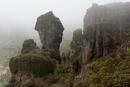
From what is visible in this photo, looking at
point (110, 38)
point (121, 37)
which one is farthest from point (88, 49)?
point (121, 37)

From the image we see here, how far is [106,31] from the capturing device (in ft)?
77.2

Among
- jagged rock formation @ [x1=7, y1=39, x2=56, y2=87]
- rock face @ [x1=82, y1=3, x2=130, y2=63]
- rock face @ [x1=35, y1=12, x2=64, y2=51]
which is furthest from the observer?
rock face @ [x1=35, y1=12, x2=64, y2=51]

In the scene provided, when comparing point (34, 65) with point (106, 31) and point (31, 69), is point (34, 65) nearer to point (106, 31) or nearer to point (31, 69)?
point (31, 69)

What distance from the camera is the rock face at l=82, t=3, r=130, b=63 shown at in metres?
22.6

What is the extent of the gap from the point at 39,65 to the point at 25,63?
302cm

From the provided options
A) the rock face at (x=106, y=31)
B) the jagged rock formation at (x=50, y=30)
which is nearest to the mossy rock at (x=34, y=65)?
the rock face at (x=106, y=31)

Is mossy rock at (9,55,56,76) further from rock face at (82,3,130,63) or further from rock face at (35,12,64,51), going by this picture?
rock face at (35,12,64,51)

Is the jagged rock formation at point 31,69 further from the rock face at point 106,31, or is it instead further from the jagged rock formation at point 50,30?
the jagged rock formation at point 50,30

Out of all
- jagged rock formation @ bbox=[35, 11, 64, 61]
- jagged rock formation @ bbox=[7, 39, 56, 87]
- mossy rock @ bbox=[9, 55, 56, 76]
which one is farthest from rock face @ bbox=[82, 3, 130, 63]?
jagged rock formation @ bbox=[35, 11, 64, 61]

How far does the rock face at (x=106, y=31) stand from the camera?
74.1ft

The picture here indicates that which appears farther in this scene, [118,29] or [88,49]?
[88,49]

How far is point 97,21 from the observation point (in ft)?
84.2

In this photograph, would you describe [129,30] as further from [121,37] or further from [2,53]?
[2,53]

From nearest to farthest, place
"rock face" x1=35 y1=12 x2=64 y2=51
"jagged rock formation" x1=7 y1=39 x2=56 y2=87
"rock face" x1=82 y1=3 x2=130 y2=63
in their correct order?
1. "jagged rock formation" x1=7 y1=39 x2=56 y2=87
2. "rock face" x1=82 y1=3 x2=130 y2=63
3. "rock face" x1=35 y1=12 x2=64 y2=51
